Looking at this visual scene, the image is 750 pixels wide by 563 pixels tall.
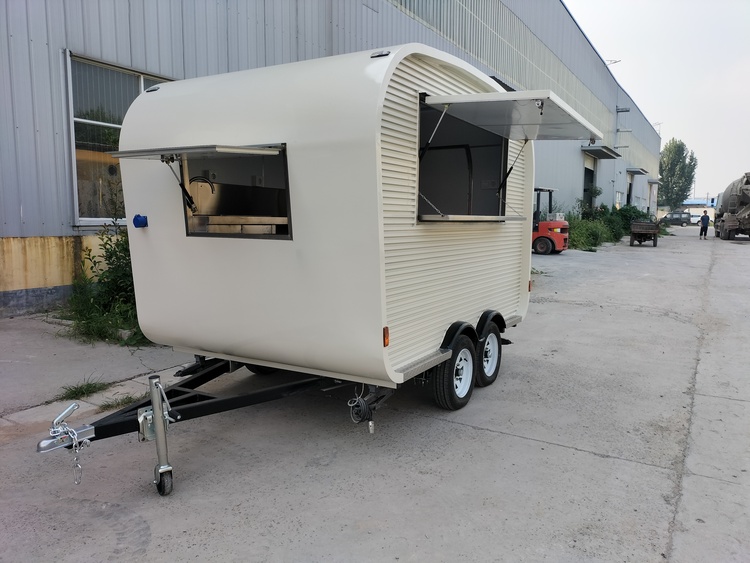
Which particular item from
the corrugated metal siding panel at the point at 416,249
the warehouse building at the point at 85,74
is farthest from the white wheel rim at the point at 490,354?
the warehouse building at the point at 85,74

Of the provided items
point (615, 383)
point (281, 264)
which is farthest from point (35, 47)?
point (615, 383)

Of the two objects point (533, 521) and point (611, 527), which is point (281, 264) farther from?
point (611, 527)

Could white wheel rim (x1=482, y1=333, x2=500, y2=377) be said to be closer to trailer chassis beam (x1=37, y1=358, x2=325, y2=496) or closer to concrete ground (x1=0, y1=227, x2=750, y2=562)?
concrete ground (x1=0, y1=227, x2=750, y2=562)

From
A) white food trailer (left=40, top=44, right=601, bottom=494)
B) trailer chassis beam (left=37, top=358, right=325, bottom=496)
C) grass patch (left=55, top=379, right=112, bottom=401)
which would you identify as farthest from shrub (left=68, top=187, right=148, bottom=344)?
trailer chassis beam (left=37, top=358, right=325, bottom=496)

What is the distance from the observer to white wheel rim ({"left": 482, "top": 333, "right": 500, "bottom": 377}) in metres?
5.89

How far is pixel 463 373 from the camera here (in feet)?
17.2

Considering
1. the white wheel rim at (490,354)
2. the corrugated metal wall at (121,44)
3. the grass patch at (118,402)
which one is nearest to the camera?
the grass patch at (118,402)

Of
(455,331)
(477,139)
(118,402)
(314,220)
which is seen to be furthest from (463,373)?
(118,402)

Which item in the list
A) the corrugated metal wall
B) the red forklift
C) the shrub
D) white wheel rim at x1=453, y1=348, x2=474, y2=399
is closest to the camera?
white wheel rim at x1=453, y1=348, x2=474, y2=399

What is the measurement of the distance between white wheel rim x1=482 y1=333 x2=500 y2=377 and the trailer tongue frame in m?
1.78

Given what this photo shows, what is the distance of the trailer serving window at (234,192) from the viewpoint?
4.21 metres

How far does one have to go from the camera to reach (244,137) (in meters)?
4.11

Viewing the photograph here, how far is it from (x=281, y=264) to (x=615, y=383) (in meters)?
4.14

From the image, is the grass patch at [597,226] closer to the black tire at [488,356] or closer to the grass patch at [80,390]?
the black tire at [488,356]
